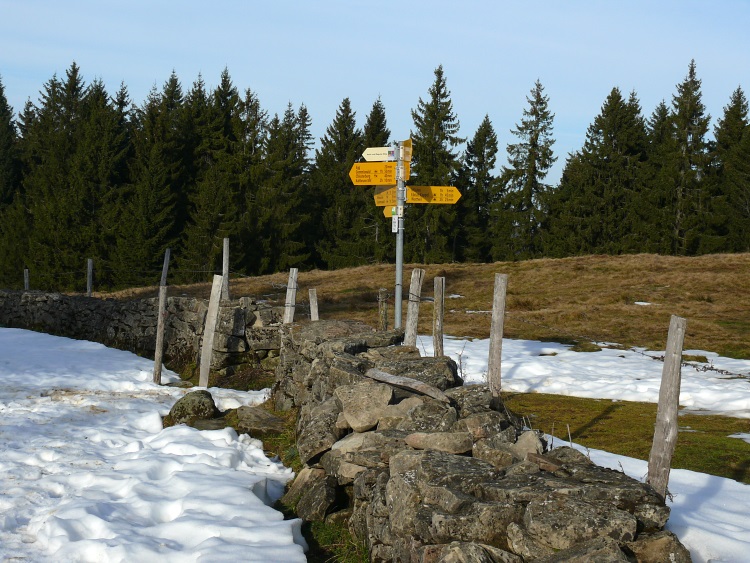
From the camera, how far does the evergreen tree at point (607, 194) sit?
162 ft

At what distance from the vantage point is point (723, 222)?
1844 inches

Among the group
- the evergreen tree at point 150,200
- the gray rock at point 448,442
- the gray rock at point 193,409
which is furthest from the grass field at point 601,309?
the evergreen tree at point 150,200

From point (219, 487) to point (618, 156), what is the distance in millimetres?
47764

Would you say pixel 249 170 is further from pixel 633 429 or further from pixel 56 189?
pixel 633 429

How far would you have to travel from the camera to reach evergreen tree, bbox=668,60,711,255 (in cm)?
4688

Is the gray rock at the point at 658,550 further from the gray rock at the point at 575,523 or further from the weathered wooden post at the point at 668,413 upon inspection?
the weathered wooden post at the point at 668,413

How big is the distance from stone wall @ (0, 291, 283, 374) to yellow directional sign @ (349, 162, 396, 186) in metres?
4.72

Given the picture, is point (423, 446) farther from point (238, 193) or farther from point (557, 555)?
point (238, 193)

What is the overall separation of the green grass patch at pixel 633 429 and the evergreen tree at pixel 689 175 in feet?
125

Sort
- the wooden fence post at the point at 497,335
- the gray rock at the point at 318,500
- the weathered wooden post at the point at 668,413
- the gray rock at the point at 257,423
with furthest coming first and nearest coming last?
1. the gray rock at the point at 257,423
2. the wooden fence post at the point at 497,335
3. the gray rock at the point at 318,500
4. the weathered wooden post at the point at 668,413

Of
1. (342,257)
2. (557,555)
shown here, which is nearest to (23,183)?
(342,257)

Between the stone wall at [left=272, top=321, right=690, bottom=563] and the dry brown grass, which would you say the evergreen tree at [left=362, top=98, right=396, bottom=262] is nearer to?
the dry brown grass

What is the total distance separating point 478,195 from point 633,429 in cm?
4580

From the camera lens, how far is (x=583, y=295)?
86.4 ft
